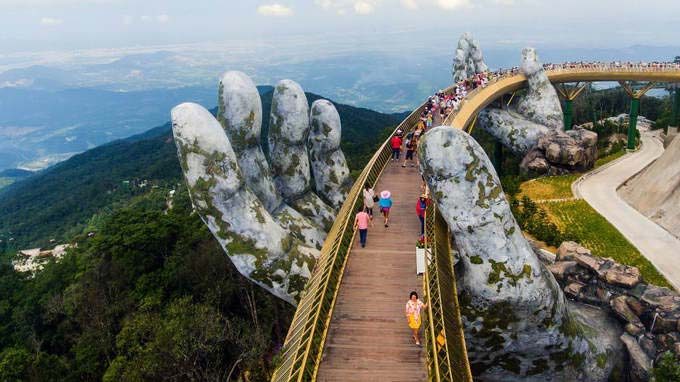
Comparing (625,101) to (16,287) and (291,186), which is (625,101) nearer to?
(291,186)

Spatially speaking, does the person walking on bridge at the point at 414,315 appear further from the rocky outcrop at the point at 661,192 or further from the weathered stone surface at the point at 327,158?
the rocky outcrop at the point at 661,192

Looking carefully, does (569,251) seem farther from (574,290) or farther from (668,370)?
(668,370)

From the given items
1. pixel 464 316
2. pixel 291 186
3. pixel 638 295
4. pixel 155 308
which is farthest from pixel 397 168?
pixel 155 308

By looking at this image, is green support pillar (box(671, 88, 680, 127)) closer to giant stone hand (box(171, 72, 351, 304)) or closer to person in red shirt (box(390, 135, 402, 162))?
person in red shirt (box(390, 135, 402, 162))

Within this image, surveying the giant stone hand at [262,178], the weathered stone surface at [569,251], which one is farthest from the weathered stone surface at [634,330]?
the giant stone hand at [262,178]

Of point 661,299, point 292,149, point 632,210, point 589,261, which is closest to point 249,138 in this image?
point 292,149

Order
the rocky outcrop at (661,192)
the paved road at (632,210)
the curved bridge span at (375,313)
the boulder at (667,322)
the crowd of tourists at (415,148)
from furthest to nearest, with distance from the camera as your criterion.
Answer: the rocky outcrop at (661,192)
the paved road at (632,210)
the boulder at (667,322)
the crowd of tourists at (415,148)
the curved bridge span at (375,313)
